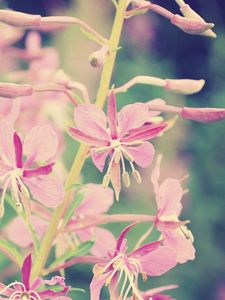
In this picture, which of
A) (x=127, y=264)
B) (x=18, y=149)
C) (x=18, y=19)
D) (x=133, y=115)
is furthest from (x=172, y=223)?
(x=18, y=19)

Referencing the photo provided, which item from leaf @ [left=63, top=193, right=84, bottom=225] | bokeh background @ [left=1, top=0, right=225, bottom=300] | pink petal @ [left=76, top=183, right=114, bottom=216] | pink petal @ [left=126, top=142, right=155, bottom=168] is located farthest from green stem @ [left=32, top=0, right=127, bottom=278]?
bokeh background @ [left=1, top=0, right=225, bottom=300]

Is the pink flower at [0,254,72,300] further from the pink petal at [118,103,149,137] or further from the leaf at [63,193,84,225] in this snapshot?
the pink petal at [118,103,149,137]

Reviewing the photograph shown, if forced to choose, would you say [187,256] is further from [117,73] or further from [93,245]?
[117,73]

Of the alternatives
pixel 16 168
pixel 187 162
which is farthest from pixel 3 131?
pixel 187 162

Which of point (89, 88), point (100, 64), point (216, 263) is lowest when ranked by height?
point (216, 263)

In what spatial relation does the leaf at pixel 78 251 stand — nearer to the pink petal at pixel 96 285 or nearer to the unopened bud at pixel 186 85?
the pink petal at pixel 96 285

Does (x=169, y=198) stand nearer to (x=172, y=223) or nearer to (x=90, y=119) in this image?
(x=172, y=223)
